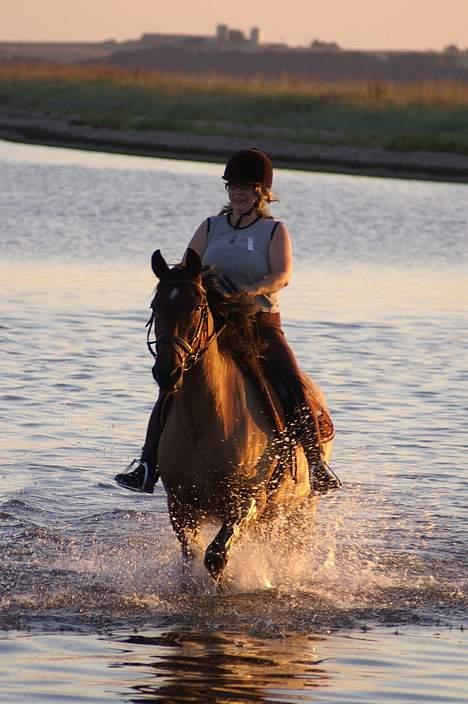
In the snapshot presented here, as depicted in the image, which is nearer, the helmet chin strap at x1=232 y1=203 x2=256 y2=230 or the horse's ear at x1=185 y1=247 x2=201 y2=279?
the horse's ear at x1=185 y1=247 x2=201 y2=279

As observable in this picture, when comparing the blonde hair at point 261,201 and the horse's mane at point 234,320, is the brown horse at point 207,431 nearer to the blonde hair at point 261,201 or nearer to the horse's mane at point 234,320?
the horse's mane at point 234,320

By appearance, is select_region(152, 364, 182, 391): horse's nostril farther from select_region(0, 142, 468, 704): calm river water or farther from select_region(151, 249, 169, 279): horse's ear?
select_region(0, 142, 468, 704): calm river water

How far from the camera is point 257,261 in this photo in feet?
28.3

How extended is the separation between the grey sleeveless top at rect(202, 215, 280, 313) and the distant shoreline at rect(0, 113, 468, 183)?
113 feet

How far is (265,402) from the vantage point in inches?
335

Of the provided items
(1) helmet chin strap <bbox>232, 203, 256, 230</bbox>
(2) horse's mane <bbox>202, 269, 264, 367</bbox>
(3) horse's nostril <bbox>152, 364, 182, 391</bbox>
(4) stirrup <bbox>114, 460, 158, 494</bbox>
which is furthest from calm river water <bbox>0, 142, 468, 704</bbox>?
(1) helmet chin strap <bbox>232, 203, 256, 230</bbox>

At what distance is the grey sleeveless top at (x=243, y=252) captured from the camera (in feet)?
28.2

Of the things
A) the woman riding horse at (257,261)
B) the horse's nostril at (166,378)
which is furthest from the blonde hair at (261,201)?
the horse's nostril at (166,378)

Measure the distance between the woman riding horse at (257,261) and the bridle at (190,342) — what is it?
2.42 ft

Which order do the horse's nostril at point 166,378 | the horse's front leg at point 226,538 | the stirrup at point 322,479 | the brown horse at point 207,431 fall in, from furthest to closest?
the stirrup at point 322,479 < the horse's front leg at point 226,538 < the brown horse at point 207,431 < the horse's nostril at point 166,378

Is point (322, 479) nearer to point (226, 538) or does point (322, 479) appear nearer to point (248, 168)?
point (226, 538)

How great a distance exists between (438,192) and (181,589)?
104ft

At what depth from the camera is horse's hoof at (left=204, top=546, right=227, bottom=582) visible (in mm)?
8266

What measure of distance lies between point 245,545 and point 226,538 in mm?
585
